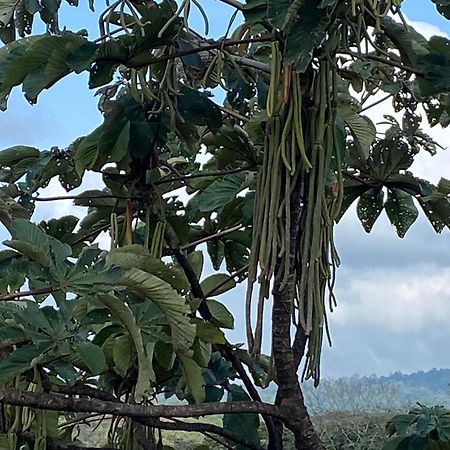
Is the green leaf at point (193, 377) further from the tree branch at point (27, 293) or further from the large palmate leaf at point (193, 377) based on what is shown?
the tree branch at point (27, 293)

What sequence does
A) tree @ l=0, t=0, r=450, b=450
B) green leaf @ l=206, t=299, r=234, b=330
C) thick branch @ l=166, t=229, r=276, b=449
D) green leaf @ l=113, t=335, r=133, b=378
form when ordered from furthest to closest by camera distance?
green leaf @ l=206, t=299, r=234, b=330
thick branch @ l=166, t=229, r=276, b=449
green leaf @ l=113, t=335, r=133, b=378
tree @ l=0, t=0, r=450, b=450

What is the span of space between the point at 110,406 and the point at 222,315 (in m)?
0.47

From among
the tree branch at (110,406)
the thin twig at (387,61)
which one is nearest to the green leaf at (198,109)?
the thin twig at (387,61)

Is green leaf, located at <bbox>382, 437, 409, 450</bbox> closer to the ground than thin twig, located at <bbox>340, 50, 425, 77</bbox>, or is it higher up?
closer to the ground

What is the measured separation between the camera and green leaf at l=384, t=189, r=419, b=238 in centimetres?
173

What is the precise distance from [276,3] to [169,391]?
0.89m

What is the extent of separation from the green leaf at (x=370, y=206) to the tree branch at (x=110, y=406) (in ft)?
2.03

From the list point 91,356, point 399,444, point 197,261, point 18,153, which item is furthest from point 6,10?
point 399,444

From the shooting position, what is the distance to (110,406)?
3.71 feet

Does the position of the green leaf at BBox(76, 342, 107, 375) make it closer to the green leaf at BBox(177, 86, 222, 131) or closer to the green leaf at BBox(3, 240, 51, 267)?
the green leaf at BBox(3, 240, 51, 267)

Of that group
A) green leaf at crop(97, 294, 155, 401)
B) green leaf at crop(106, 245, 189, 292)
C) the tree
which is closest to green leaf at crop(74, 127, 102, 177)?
the tree

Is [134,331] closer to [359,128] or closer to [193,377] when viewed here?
[193,377]

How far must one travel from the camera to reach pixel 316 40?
109cm

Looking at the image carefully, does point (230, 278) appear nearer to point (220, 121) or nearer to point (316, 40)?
point (220, 121)
